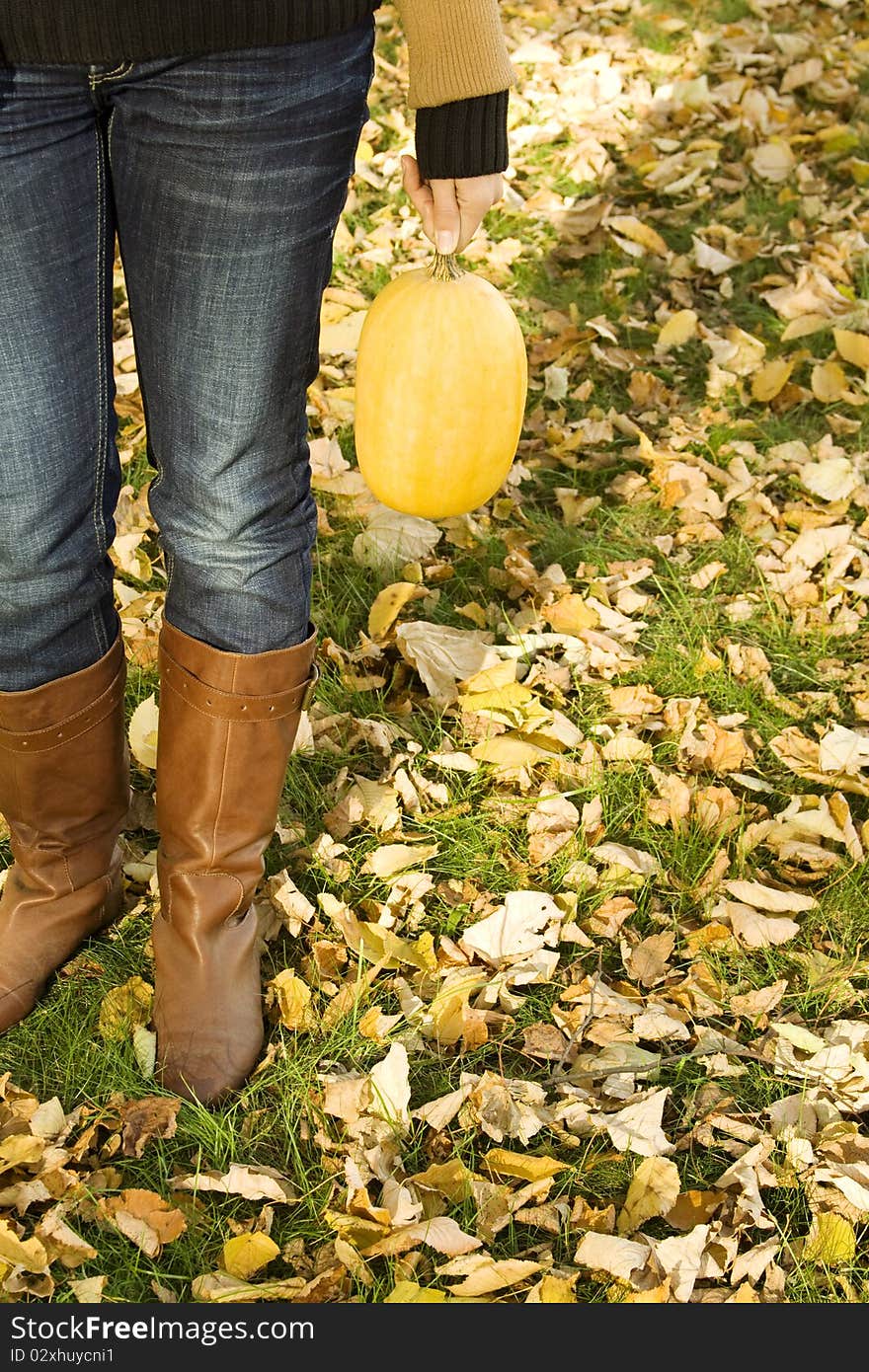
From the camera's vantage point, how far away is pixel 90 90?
1.39 m

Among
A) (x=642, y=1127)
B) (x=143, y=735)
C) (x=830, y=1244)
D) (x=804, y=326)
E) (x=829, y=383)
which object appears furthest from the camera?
(x=804, y=326)

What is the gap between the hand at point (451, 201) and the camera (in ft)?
5.18

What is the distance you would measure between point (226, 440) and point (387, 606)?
110 centimetres

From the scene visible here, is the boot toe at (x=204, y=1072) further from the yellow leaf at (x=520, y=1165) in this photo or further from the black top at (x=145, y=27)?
the black top at (x=145, y=27)

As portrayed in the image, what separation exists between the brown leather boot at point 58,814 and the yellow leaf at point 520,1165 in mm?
714

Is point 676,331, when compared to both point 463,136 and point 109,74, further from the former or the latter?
point 109,74

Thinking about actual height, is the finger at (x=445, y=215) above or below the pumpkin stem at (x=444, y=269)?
above

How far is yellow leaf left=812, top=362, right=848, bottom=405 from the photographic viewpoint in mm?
3254

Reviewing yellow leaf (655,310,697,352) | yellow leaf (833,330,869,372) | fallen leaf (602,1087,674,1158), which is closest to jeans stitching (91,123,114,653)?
fallen leaf (602,1087,674,1158)

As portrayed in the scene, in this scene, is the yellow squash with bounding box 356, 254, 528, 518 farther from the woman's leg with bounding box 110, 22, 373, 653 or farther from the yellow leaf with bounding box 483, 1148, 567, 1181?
the yellow leaf with bounding box 483, 1148, 567, 1181

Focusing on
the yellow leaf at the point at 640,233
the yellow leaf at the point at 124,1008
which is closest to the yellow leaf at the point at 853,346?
the yellow leaf at the point at 640,233

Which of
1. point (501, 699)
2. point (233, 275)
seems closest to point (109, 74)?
→ point (233, 275)

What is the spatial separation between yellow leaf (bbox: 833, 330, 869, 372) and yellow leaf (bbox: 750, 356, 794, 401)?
163 mm

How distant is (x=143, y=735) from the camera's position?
7.70 ft
